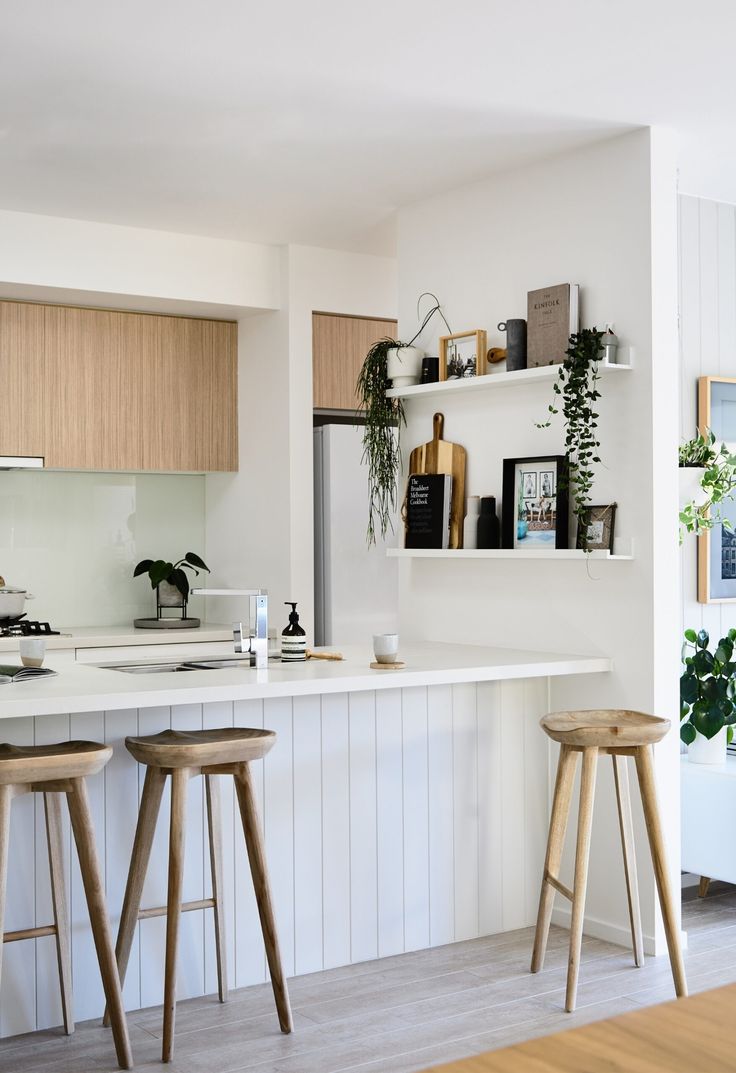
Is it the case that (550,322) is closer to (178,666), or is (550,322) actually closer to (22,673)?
(178,666)

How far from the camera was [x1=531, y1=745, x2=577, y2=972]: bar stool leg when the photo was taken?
3.32 m

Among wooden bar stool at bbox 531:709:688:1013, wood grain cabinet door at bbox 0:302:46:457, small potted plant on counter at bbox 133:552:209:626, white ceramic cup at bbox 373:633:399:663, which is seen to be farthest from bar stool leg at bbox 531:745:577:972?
wood grain cabinet door at bbox 0:302:46:457

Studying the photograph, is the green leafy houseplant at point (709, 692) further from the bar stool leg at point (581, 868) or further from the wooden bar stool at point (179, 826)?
the wooden bar stool at point (179, 826)

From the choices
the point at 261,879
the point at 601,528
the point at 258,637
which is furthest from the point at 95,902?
the point at 601,528

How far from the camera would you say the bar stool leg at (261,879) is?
9.68 ft

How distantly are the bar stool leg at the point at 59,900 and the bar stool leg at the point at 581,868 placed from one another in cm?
132

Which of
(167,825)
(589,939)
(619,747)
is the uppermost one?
(619,747)

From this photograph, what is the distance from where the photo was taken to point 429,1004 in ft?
10.6

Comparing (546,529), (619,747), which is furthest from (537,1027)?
(546,529)

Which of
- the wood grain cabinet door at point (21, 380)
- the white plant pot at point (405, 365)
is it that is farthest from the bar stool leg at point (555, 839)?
the wood grain cabinet door at point (21, 380)

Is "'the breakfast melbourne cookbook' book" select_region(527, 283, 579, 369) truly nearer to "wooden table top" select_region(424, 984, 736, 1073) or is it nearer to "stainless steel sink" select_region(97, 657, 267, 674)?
"stainless steel sink" select_region(97, 657, 267, 674)

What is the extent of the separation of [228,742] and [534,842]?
154 cm

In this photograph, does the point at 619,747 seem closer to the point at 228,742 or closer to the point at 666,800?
the point at 666,800

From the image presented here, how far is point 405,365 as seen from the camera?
14.5 ft
